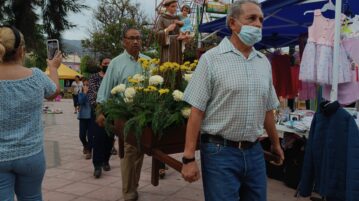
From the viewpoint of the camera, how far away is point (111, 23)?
2755 centimetres

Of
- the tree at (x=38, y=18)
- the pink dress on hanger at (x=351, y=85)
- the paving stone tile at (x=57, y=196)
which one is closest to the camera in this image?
the pink dress on hanger at (x=351, y=85)

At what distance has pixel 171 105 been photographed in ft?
10.2

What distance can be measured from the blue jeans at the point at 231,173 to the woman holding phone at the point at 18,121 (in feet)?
3.52

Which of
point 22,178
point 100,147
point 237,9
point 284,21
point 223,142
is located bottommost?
point 100,147

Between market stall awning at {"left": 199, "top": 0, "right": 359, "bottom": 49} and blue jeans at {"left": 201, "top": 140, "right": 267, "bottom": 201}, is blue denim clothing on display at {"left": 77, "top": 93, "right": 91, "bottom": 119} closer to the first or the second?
market stall awning at {"left": 199, "top": 0, "right": 359, "bottom": 49}

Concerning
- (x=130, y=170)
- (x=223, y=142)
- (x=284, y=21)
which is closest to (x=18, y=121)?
(x=223, y=142)

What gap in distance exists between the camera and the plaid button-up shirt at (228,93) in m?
2.36

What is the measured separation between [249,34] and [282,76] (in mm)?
4401

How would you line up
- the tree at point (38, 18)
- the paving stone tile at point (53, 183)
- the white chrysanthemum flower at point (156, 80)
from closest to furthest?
the white chrysanthemum flower at point (156, 80) < the paving stone tile at point (53, 183) < the tree at point (38, 18)

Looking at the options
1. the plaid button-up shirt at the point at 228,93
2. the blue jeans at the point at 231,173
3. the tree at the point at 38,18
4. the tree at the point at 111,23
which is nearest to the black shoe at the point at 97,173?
the blue jeans at the point at 231,173

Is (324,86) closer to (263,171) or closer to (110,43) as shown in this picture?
(263,171)

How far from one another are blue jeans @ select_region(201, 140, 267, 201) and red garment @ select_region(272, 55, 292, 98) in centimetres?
424

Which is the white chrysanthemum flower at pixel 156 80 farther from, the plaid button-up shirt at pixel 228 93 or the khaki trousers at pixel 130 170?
the khaki trousers at pixel 130 170

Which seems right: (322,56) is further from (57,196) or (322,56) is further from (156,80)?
(57,196)
